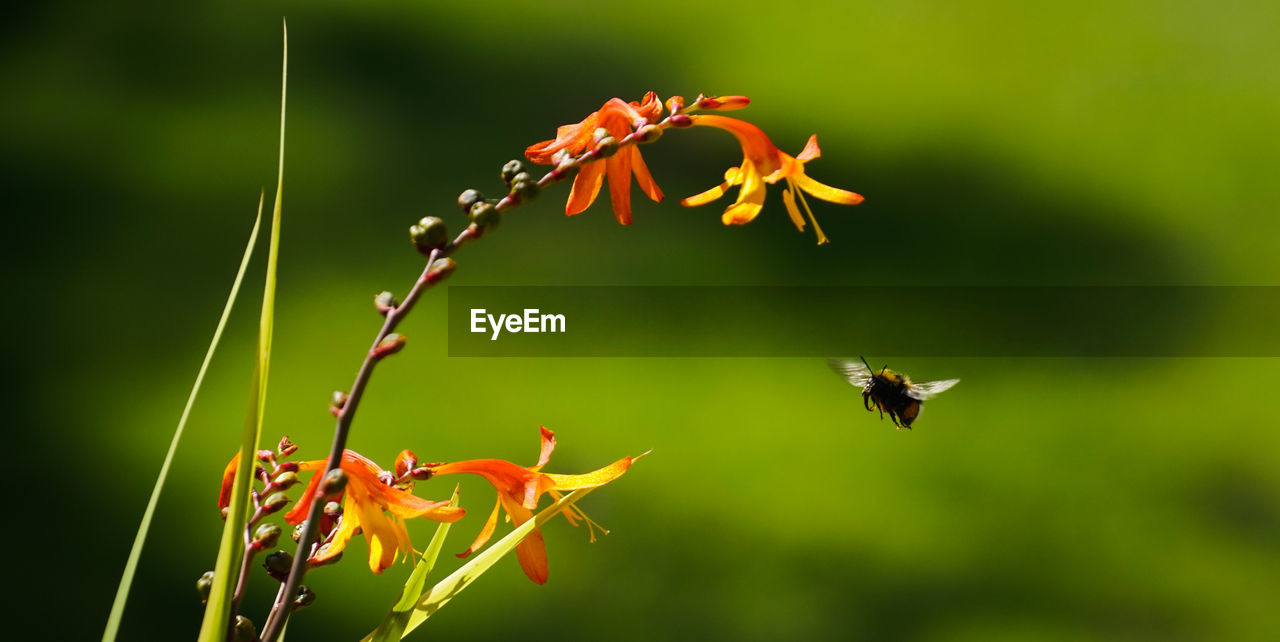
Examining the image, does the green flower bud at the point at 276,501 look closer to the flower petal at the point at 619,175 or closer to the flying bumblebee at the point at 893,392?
the flower petal at the point at 619,175

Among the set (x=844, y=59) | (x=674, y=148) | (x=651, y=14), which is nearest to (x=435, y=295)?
(x=674, y=148)

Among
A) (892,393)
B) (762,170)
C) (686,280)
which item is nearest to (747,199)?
(762,170)

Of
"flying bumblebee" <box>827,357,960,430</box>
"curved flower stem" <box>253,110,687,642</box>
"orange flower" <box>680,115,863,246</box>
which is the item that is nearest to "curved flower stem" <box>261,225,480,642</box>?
"curved flower stem" <box>253,110,687,642</box>

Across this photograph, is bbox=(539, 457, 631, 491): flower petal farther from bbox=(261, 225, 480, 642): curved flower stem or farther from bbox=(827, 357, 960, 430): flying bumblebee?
bbox=(827, 357, 960, 430): flying bumblebee

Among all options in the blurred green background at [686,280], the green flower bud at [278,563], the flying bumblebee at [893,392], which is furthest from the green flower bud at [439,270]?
the blurred green background at [686,280]

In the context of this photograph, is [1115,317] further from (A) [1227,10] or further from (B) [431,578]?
(B) [431,578]

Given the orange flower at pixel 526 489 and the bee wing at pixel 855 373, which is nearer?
the orange flower at pixel 526 489
